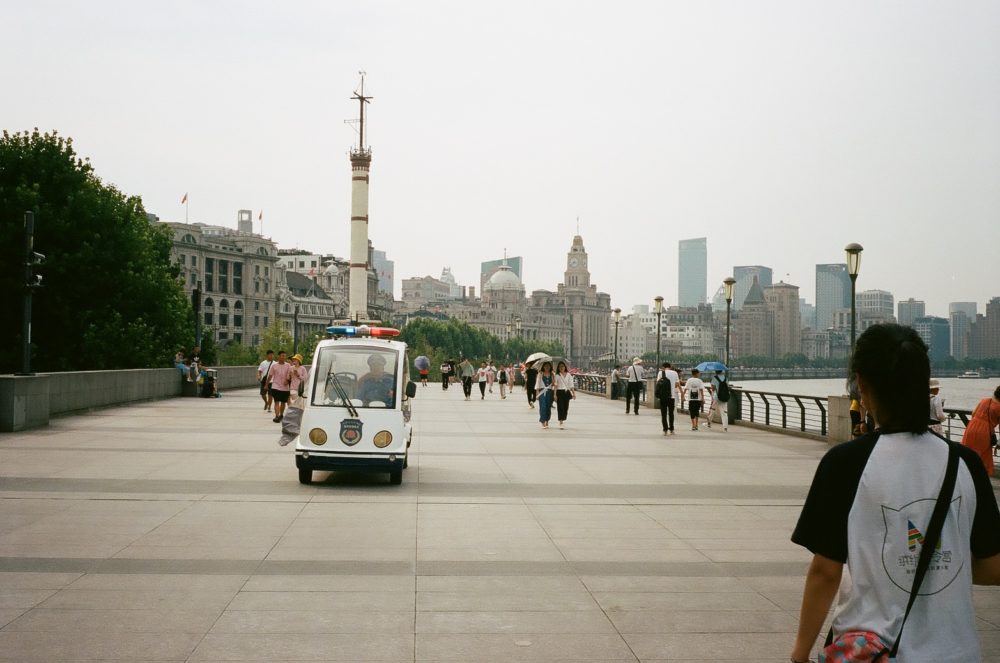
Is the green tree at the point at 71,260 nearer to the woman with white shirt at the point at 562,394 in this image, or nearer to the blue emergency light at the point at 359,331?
the woman with white shirt at the point at 562,394

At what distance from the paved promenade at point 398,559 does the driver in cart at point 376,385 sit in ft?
3.95

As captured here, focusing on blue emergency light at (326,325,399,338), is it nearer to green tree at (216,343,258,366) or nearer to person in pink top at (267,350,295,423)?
person in pink top at (267,350,295,423)

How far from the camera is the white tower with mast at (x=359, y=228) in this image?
305 ft

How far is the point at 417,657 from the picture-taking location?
572cm

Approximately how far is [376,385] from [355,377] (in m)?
0.31

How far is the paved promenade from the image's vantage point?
6.07m

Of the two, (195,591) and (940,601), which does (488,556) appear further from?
(940,601)

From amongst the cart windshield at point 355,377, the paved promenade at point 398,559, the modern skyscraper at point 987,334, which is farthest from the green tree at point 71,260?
the modern skyscraper at point 987,334

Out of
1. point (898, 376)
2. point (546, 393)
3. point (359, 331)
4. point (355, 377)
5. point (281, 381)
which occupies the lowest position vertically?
point (546, 393)

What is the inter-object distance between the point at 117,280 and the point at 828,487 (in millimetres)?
44457

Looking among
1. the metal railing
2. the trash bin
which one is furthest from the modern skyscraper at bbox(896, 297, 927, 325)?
the trash bin

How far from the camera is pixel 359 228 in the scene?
303 ft

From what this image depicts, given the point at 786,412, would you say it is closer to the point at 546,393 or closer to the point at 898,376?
the point at 546,393

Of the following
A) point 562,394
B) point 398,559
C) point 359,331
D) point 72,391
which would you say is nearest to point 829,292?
point 562,394
